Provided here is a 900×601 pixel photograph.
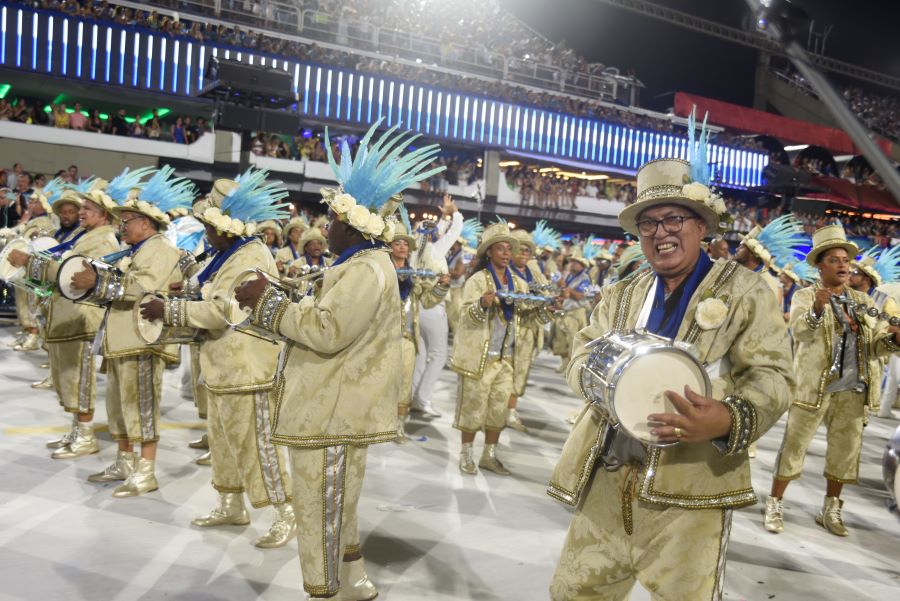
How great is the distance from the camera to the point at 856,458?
5.66 m

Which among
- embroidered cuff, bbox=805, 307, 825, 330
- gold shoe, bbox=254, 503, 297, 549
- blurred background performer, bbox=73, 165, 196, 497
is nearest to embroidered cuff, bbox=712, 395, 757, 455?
gold shoe, bbox=254, 503, 297, 549

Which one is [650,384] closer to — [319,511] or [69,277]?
[319,511]

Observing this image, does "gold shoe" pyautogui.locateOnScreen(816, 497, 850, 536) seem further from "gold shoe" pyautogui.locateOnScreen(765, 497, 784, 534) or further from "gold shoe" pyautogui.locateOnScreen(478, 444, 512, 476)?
"gold shoe" pyautogui.locateOnScreen(478, 444, 512, 476)

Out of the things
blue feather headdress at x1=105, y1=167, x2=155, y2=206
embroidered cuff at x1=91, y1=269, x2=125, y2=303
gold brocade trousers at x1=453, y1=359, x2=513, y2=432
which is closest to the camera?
embroidered cuff at x1=91, y1=269, x2=125, y2=303

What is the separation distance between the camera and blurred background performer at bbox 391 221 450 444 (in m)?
7.63

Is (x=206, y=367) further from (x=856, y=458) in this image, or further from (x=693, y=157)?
(x=856, y=458)

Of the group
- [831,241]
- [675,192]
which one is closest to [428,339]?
[831,241]

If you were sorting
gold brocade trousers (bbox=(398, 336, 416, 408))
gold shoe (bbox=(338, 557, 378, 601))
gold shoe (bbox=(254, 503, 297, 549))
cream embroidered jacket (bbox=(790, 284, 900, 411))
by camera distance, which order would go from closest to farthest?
1. gold shoe (bbox=(338, 557, 378, 601))
2. gold shoe (bbox=(254, 503, 297, 549))
3. cream embroidered jacket (bbox=(790, 284, 900, 411))
4. gold brocade trousers (bbox=(398, 336, 416, 408))

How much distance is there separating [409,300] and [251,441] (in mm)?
3409

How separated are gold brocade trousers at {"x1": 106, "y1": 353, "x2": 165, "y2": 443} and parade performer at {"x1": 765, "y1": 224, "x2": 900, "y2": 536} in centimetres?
455

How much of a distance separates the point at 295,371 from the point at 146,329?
1543 mm

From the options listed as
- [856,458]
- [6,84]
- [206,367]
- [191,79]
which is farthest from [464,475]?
[6,84]

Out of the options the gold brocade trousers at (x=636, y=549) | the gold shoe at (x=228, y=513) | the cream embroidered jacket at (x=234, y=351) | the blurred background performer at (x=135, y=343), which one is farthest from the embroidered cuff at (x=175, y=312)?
the gold brocade trousers at (x=636, y=549)

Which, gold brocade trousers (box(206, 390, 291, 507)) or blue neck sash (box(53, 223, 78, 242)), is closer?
gold brocade trousers (box(206, 390, 291, 507))
